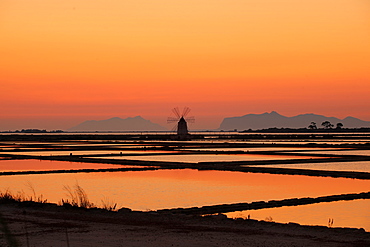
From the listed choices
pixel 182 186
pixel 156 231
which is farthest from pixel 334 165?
pixel 156 231

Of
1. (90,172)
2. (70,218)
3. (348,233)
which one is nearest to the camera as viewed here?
(348,233)

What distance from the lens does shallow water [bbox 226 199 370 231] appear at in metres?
9.49

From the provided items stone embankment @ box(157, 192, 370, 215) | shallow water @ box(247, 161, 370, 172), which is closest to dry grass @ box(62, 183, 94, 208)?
stone embankment @ box(157, 192, 370, 215)

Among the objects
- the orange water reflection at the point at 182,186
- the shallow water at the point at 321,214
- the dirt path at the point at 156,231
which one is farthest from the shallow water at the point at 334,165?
the dirt path at the point at 156,231

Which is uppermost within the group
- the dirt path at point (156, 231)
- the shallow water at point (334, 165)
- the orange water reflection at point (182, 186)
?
the shallow water at point (334, 165)

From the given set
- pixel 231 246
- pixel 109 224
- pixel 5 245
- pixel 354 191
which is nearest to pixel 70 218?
pixel 109 224

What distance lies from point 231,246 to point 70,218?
3.54 m

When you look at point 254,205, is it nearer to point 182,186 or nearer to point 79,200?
point 79,200

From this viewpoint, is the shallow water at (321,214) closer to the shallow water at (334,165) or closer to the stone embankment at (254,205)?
the stone embankment at (254,205)

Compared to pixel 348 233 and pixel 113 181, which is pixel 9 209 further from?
pixel 113 181

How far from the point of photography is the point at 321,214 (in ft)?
34.0

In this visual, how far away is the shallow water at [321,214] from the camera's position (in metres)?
9.49

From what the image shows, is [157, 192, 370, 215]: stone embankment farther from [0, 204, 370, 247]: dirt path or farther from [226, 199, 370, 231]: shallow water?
[0, 204, 370, 247]: dirt path

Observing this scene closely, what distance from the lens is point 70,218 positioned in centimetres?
915
